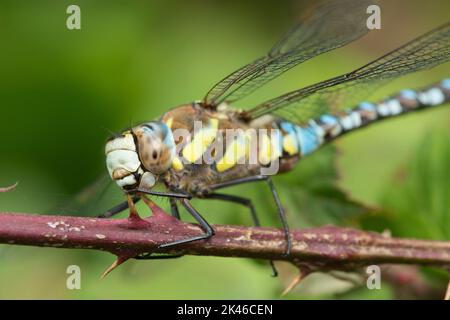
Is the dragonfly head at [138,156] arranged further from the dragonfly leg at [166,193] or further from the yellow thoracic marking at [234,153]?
the yellow thoracic marking at [234,153]

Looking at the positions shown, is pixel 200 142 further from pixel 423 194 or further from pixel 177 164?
pixel 423 194

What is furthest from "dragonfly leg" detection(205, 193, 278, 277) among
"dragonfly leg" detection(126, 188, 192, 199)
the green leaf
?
the green leaf

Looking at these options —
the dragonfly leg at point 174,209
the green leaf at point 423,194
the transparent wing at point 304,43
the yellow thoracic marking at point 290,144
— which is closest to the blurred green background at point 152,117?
the green leaf at point 423,194

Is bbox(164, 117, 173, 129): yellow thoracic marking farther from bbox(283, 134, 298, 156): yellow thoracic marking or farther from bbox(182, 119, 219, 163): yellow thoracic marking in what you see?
bbox(283, 134, 298, 156): yellow thoracic marking

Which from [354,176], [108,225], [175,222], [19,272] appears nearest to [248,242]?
[175,222]

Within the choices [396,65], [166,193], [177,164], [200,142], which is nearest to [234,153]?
[200,142]

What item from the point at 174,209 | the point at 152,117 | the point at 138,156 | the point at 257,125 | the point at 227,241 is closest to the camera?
the point at 227,241
